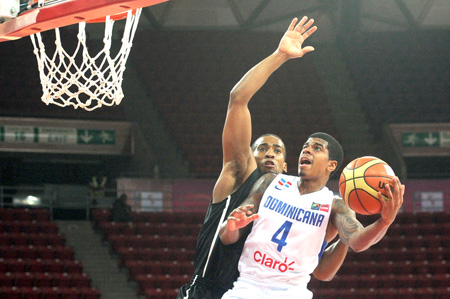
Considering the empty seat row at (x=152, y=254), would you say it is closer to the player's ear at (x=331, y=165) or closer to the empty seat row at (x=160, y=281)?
the empty seat row at (x=160, y=281)

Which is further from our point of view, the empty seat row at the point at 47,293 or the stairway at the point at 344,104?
the stairway at the point at 344,104

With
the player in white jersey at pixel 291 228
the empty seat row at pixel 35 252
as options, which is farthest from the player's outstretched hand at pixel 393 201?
the empty seat row at pixel 35 252

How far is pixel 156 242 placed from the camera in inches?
443

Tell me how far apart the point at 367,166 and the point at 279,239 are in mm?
582

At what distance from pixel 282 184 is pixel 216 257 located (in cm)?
53

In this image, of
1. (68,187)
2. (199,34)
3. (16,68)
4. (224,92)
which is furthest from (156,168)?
(199,34)

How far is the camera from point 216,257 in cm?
379

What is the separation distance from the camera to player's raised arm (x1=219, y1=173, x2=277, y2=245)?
3369 mm

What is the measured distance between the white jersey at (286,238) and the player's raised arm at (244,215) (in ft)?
0.15

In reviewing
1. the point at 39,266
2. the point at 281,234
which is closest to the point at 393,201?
the point at 281,234

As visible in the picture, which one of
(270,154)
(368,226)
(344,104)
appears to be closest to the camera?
(368,226)

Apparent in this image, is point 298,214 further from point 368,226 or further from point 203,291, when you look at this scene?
point 203,291

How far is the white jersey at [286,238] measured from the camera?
3555 millimetres

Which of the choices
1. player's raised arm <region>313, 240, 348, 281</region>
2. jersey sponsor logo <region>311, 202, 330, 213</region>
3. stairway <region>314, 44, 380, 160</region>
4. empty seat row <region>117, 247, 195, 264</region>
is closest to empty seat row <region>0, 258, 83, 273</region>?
empty seat row <region>117, 247, 195, 264</region>
